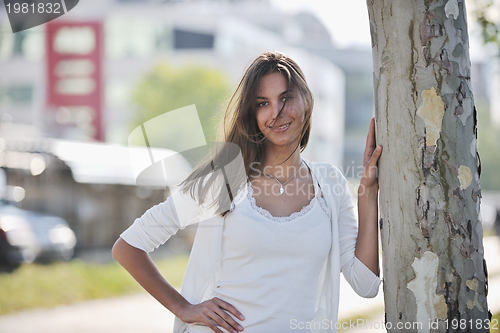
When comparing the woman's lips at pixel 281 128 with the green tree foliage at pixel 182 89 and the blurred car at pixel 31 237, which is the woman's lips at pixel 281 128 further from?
the green tree foliage at pixel 182 89

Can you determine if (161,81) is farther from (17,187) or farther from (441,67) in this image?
(441,67)

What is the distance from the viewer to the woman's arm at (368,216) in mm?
2121

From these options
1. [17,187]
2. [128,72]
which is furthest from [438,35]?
[128,72]

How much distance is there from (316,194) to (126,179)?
11.5m

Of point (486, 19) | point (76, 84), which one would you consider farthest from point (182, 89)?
point (486, 19)

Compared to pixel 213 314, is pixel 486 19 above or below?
above

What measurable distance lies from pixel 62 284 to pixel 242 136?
239 inches

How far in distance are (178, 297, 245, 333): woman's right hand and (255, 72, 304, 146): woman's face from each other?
0.81 m

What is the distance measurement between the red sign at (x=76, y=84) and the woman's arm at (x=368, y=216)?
19.7 meters

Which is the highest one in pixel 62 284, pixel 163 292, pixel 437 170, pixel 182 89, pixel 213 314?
pixel 182 89

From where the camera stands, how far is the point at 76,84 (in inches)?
800

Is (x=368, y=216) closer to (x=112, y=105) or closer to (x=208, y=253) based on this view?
(x=208, y=253)

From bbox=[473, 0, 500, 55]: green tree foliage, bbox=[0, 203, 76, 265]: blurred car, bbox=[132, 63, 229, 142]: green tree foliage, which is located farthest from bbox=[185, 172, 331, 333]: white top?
bbox=[132, 63, 229, 142]: green tree foliage

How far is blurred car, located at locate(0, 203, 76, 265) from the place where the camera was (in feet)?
29.5
